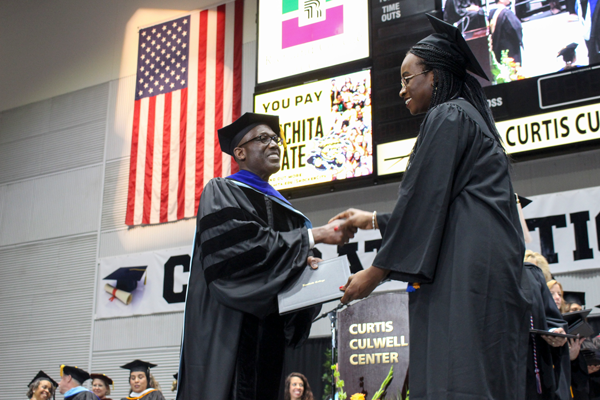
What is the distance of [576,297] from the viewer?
6.83 meters

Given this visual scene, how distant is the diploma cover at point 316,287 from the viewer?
2566 mm

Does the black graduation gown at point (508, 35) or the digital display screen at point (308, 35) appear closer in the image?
the black graduation gown at point (508, 35)

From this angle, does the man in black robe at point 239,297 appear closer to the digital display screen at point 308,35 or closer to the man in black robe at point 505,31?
the man in black robe at point 505,31

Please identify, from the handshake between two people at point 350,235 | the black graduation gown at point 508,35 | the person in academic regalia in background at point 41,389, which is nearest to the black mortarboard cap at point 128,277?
the person in academic regalia in background at point 41,389

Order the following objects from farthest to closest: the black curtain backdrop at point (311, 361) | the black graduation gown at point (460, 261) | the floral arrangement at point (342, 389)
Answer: the black curtain backdrop at point (311, 361)
the floral arrangement at point (342, 389)
the black graduation gown at point (460, 261)

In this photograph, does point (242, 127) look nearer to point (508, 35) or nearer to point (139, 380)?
point (508, 35)

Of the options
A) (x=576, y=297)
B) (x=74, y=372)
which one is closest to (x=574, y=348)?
(x=576, y=297)

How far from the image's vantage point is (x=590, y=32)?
6957 millimetres

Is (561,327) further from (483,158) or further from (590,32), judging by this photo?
(590,32)

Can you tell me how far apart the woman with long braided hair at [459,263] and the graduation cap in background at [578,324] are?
6.74 ft

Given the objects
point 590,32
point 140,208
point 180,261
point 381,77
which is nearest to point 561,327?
point 590,32

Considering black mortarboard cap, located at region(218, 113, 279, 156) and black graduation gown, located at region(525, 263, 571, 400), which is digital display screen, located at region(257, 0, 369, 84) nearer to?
black mortarboard cap, located at region(218, 113, 279, 156)

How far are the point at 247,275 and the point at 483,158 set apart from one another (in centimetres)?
120

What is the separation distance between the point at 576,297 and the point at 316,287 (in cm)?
520
